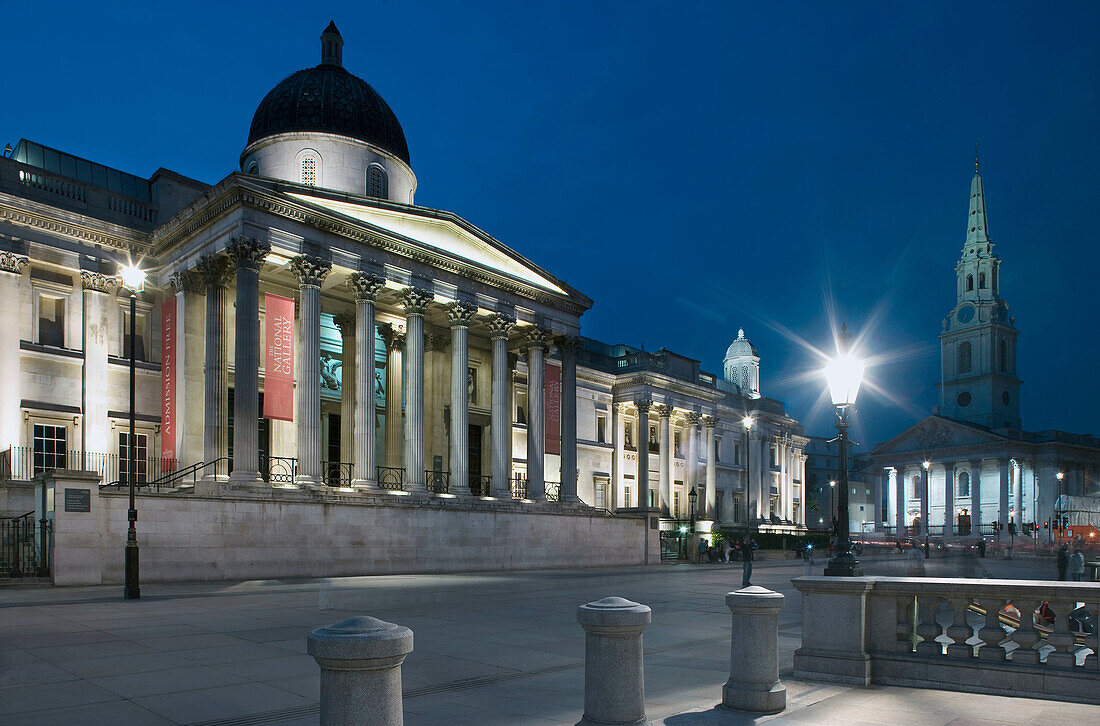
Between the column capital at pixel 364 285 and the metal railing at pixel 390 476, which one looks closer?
the column capital at pixel 364 285

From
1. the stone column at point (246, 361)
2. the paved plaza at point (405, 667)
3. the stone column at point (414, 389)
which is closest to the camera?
the paved plaza at point (405, 667)

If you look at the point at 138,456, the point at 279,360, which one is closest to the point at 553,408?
the point at 279,360

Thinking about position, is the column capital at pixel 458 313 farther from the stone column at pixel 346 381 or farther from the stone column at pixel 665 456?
the stone column at pixel 665 456

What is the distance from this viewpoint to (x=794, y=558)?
190 ft

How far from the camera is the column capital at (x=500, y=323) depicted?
3766cm

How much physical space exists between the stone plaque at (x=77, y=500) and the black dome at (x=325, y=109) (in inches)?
871

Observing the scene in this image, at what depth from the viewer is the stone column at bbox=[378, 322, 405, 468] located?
36.6m

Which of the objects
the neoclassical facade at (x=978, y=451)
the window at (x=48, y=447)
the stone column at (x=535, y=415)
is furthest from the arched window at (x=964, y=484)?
the window at (x=48, y=447)

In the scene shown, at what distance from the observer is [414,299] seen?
1339 inches

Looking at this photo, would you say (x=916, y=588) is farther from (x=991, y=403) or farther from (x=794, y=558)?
(x=991, y=403)

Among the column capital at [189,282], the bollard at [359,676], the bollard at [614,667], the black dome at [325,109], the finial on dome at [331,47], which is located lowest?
the bollard at [614,667]

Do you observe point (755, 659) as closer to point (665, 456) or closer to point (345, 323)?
point (345, 323)

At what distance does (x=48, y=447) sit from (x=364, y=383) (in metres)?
11.3

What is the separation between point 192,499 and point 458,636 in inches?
584
